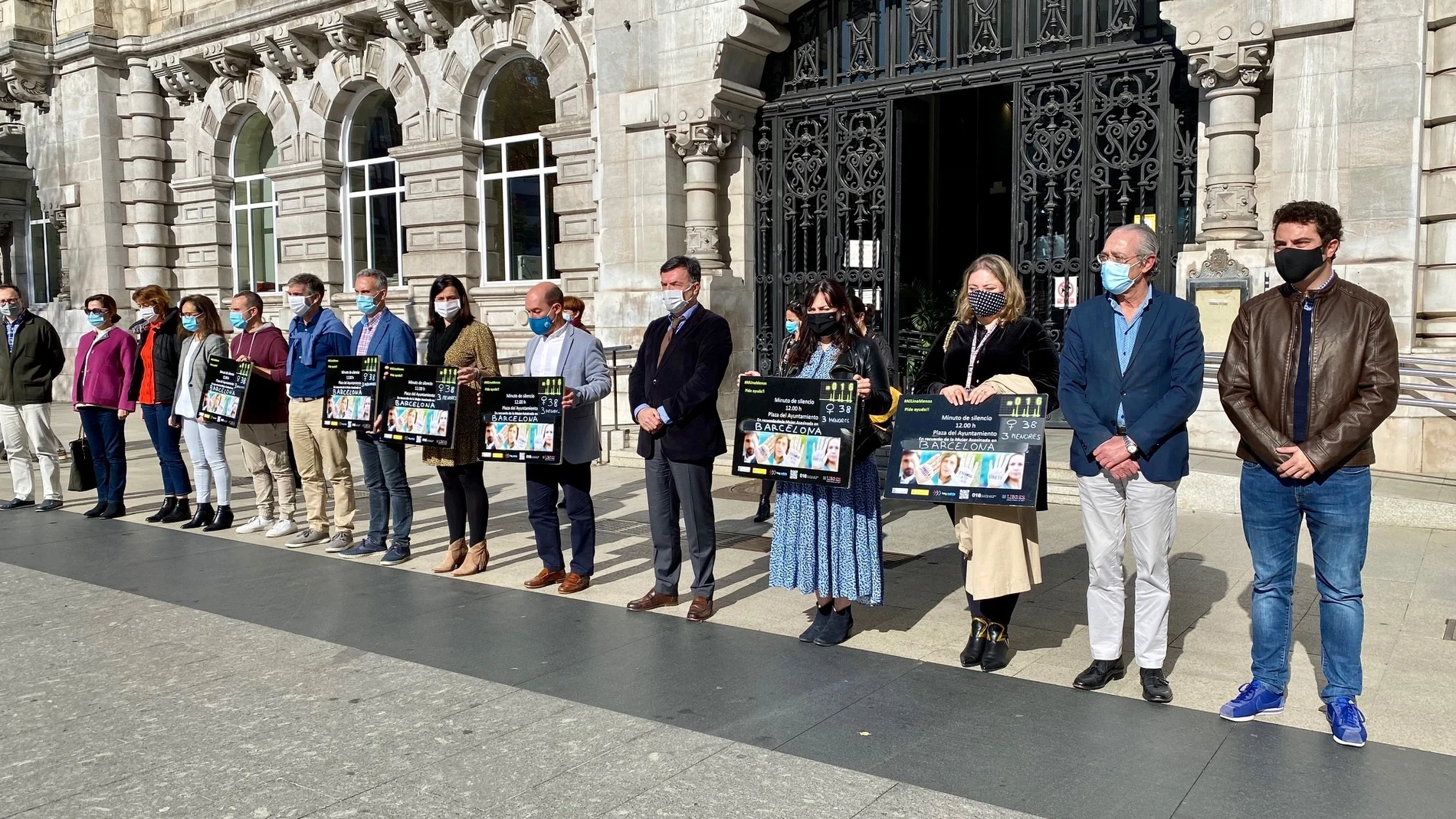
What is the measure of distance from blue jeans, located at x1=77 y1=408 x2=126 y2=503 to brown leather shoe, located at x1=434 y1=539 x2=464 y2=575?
4.19m

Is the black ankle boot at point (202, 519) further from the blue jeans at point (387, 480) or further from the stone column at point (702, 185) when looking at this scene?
the stone column at point (702, 185)

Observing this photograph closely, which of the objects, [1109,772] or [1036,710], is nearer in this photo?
[1109,772]

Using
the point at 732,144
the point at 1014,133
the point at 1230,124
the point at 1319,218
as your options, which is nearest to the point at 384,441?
the point at 1319,218

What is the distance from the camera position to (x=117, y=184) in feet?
72.1

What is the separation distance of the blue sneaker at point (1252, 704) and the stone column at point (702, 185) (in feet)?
33.2

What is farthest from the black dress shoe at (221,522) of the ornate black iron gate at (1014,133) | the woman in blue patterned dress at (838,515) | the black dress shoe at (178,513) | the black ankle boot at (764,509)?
the ornate black iron gate at (1014,133)

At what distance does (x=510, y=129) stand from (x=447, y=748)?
1394 centimetres

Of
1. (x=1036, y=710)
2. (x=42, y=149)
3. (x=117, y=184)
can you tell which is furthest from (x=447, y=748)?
(x=42, y=149)

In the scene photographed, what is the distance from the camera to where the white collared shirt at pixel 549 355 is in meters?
7.29

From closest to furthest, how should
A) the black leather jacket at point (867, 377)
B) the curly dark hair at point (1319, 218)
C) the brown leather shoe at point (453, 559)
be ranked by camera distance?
the curly dark hair at point (1319, 218) < the black leather jacket at point (867, 377) < the brown leather shoe at point (453, 559)

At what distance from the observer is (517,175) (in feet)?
56.0

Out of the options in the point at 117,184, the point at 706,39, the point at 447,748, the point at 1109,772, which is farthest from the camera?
the point at 117,184

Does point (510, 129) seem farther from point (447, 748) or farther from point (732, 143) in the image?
point (447, 748)

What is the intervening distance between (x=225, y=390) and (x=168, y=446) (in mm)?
1300
